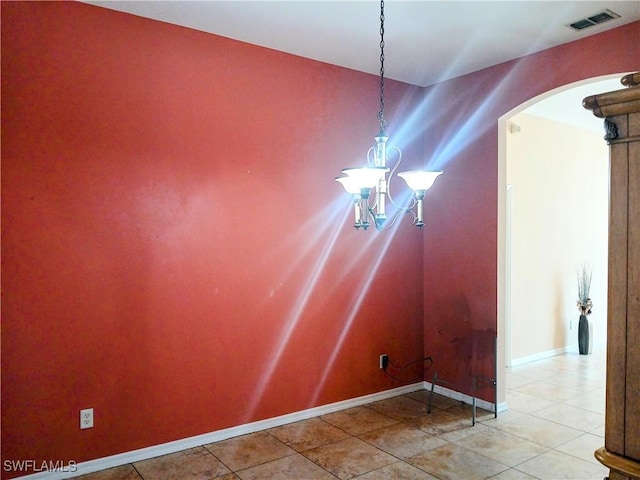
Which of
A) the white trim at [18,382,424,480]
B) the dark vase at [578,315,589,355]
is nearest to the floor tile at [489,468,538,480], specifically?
the white trim at [18,382,424,480]

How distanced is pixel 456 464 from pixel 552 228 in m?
3.92

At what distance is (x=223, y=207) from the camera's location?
11.5 feet

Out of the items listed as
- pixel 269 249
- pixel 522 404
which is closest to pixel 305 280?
pixel 269 249

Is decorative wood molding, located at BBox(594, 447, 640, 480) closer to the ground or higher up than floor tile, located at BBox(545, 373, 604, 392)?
higher up

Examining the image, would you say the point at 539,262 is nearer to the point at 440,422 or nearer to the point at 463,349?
the point at 463,349

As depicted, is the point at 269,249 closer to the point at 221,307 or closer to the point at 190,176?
the point at 221,307

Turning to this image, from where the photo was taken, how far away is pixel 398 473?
301cm

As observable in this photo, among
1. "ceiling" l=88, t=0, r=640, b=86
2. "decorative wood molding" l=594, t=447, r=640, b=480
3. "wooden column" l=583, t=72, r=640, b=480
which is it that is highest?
"ceiling" l=88, t=0, r=640, b=86

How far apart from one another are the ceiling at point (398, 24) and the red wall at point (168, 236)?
19 cm

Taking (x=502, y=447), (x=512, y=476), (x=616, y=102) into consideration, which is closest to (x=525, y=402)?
(x=502, y=447)

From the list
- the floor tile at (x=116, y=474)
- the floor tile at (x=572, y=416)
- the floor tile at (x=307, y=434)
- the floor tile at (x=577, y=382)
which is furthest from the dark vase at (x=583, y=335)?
the floor tile at (x=116, y=474)

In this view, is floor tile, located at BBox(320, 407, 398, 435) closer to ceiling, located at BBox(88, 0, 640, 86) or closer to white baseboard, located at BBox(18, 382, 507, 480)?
white baseboard, located at BBox(18, 382, 507, 480)

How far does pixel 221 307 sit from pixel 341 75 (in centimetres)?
224

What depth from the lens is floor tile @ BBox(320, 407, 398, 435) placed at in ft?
12.2
